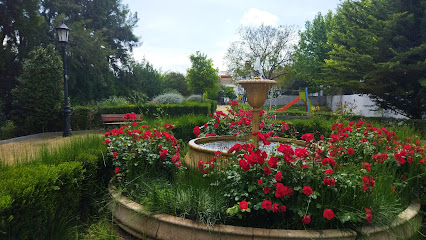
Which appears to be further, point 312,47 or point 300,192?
point 312,47

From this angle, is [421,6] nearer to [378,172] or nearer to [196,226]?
[378,172]

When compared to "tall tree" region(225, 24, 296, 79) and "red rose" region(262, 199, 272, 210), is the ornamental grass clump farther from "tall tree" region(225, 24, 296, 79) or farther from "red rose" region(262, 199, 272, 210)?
"tall tree" region(225, 24, 296, 79)

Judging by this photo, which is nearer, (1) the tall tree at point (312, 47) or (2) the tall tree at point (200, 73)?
(1) the tall tree at point (312, 47)

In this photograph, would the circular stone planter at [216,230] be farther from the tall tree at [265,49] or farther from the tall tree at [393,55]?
the tall tree at [265,49]

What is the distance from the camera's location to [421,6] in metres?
10.9

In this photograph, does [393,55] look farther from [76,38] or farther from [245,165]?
[76,38]

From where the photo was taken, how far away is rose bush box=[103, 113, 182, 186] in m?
3.24

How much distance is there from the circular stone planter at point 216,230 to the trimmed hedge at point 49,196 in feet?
1.66

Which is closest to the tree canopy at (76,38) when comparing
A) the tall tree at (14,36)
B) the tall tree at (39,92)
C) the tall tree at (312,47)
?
the tall tree at (14,36)

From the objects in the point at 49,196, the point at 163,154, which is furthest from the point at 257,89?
the point at 49,196

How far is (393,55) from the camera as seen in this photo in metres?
11.4

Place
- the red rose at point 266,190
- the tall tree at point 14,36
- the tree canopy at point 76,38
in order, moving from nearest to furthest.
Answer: the red rose at point 266,190
the tall tree at point 14,36
the tree canopy at point 76,38

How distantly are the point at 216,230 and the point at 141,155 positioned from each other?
59.6 inches

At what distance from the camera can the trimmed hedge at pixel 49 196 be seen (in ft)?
6.49
